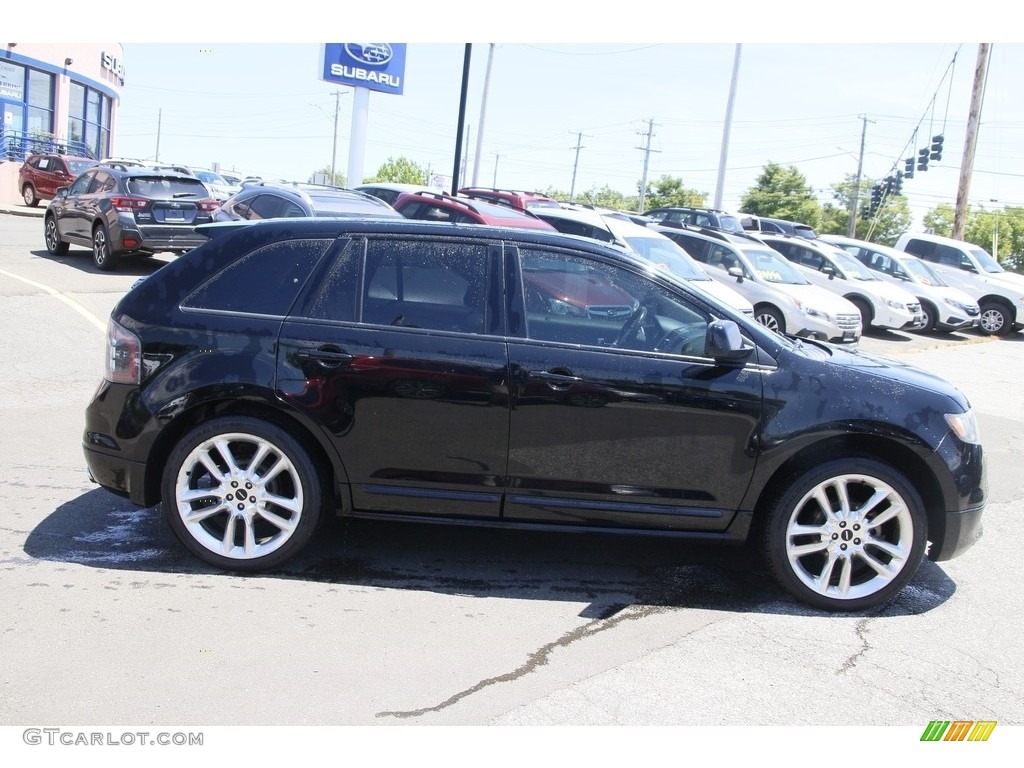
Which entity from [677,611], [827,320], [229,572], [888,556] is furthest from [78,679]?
[827,320]

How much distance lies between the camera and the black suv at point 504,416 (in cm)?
476

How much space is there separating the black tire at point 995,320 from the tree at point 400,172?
276 feet

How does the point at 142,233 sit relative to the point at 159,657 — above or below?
above

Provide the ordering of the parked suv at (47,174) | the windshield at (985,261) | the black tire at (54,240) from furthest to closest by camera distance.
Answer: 1. the parked suv at (47,174)
2. the windshield at (985,261)
3. the black tire at (54,240)

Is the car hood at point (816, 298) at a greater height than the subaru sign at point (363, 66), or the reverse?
the subaru sign at point (363, 66)

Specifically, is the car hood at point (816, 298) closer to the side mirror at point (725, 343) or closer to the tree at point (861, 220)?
the side mirror at point (725, 343)

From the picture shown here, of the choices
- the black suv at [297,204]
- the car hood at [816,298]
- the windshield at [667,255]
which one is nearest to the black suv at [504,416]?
the black suv at [297,204]

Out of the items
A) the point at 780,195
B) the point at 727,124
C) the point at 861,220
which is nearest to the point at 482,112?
the point at 727,124

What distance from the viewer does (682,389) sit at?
475 centimetres

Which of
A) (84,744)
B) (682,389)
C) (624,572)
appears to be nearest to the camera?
(84,744)

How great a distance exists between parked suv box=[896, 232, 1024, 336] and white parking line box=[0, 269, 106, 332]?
18452mm

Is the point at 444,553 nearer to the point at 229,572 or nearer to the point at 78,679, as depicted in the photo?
the point at 229,572

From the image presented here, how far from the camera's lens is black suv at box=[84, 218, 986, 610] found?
4762 mm

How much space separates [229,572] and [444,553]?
3.66 ft
